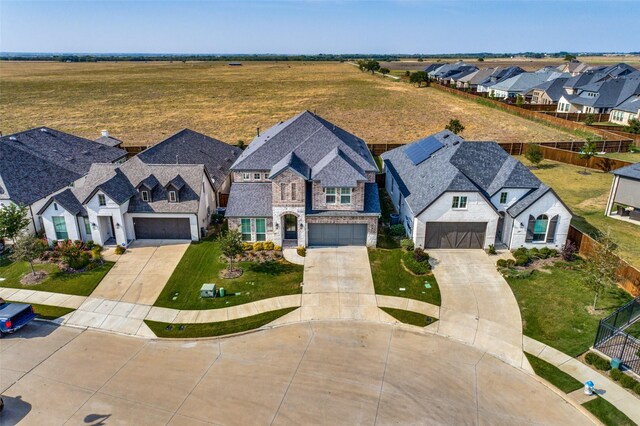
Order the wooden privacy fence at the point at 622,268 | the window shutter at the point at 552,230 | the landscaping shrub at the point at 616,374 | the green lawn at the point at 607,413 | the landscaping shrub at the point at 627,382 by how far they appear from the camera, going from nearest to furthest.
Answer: the green lawn at the point at 607,413
the landscaping shrub at the point at 627,382
the landscaping shrub at the point at 616,374
the wooden privacy fence at the point at 622,268
the window shutter at the point at 552,230

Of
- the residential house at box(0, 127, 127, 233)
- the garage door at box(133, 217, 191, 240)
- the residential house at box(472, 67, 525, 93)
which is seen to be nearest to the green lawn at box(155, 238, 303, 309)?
the garage door at box(133, 217, 191, 240)

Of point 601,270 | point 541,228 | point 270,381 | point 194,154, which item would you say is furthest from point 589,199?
point 194,154

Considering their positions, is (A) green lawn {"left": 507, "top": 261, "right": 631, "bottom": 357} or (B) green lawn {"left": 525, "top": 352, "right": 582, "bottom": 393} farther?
(A) green lawn {"left": 507, "top": 261, "right": 631, "bottom": 357}

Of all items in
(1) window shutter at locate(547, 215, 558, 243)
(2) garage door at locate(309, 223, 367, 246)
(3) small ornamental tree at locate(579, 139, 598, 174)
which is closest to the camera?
(1) window shutter at locate(547, 215, 558, 243)

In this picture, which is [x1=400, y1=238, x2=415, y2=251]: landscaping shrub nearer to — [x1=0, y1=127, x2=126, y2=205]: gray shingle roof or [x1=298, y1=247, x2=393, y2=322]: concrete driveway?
[x1=298, y1=247, x2=393, y2=322]: concrete driveway

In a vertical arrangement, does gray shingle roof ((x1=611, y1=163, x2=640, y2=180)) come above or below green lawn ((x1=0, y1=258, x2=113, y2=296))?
above

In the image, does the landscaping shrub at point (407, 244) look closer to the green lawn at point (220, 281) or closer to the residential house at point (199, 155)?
the green lawn at point (220, 281)

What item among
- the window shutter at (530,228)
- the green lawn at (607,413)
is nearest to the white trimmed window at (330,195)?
the window shutter at (530,228)

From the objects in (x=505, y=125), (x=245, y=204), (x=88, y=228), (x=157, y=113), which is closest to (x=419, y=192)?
(x=245, y=204)
